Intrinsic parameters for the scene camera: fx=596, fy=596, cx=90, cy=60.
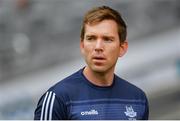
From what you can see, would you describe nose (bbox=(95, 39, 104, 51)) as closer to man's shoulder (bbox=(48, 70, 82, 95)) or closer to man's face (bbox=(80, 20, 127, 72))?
man's face (bbox=(80, 20, 127, 72))

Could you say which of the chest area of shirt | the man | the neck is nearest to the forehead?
the man

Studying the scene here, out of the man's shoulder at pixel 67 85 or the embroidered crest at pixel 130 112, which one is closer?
the man's shoulder at pixel 67 85

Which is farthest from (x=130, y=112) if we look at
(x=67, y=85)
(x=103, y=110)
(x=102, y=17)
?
(x=102, y=17)

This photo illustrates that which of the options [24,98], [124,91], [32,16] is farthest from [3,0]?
[124,91]

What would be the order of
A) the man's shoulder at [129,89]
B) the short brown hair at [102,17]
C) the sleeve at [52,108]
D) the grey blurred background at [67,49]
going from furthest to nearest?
1. the grey blurred background at [67,49]
2. the man's shoulder at [129,89]
3. the short brown hair at [102,17]
4. the sleeve at [52,108]

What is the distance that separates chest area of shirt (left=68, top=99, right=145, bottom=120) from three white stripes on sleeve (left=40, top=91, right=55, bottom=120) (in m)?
0.07

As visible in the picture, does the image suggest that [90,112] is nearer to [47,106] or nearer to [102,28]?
[47,106]

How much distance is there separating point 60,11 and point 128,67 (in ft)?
4.60

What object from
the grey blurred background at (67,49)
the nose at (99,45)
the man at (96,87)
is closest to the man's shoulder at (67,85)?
the man at (96,87)

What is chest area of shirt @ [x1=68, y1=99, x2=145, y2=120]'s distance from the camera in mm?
2203

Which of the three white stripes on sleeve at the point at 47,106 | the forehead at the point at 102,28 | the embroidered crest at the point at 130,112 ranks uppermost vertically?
the forehead at the point at 102,28

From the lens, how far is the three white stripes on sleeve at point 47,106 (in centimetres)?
216

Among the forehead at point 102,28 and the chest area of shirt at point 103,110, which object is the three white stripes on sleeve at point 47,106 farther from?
the forehead at point 102,28

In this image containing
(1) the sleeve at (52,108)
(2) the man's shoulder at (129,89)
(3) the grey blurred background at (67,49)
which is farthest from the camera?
(3) the grey blurred background at (67,49)
